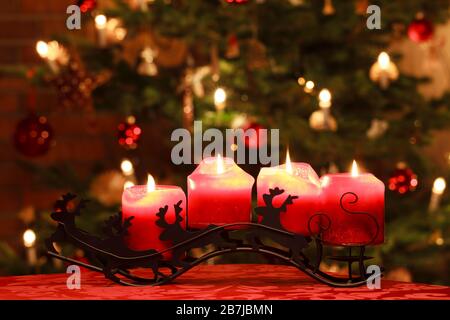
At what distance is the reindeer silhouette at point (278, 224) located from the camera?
1.21m

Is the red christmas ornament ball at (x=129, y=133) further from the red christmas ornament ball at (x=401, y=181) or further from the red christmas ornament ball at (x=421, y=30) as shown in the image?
the red christmas ornament ball at (x=421, y=30)

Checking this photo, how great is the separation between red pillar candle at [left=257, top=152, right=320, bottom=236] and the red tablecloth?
80 millimetres

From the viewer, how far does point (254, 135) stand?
2334 millimetres

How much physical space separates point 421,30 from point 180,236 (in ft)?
5.23

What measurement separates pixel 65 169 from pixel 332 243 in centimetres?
180

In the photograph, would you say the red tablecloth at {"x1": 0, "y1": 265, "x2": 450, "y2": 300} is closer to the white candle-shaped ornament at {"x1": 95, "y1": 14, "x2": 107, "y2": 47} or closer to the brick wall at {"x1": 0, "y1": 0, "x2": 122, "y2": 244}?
the white candle-shaped ornament at {"x1": 95, "y1": 14, "x2": 107, "y2": 47}

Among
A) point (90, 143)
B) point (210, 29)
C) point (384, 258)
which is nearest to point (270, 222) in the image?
point (210, 29)

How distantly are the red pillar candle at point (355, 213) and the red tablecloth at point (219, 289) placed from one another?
66 mm

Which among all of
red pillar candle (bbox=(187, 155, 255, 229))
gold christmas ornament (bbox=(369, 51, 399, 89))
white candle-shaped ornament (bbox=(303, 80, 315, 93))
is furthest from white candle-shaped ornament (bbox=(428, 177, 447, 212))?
red pillar candle (bbox=(187, 155, 255, 229))

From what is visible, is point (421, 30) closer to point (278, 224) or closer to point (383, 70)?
point (383, 70)

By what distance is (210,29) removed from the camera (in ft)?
8.58

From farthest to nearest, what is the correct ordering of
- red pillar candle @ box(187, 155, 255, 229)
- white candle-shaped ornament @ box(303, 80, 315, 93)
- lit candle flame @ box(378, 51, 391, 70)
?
lit candle flame @ box(378, 51, 391, 70)
white candle-shaped ornament @ box(303, 80, 315, 93)
red pillar candle @ box(187, 155, 255, 229)

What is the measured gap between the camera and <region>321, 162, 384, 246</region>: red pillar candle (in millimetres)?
1214

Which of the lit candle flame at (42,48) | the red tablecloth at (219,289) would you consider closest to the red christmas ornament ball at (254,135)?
the lit candle flame at (42,48)
